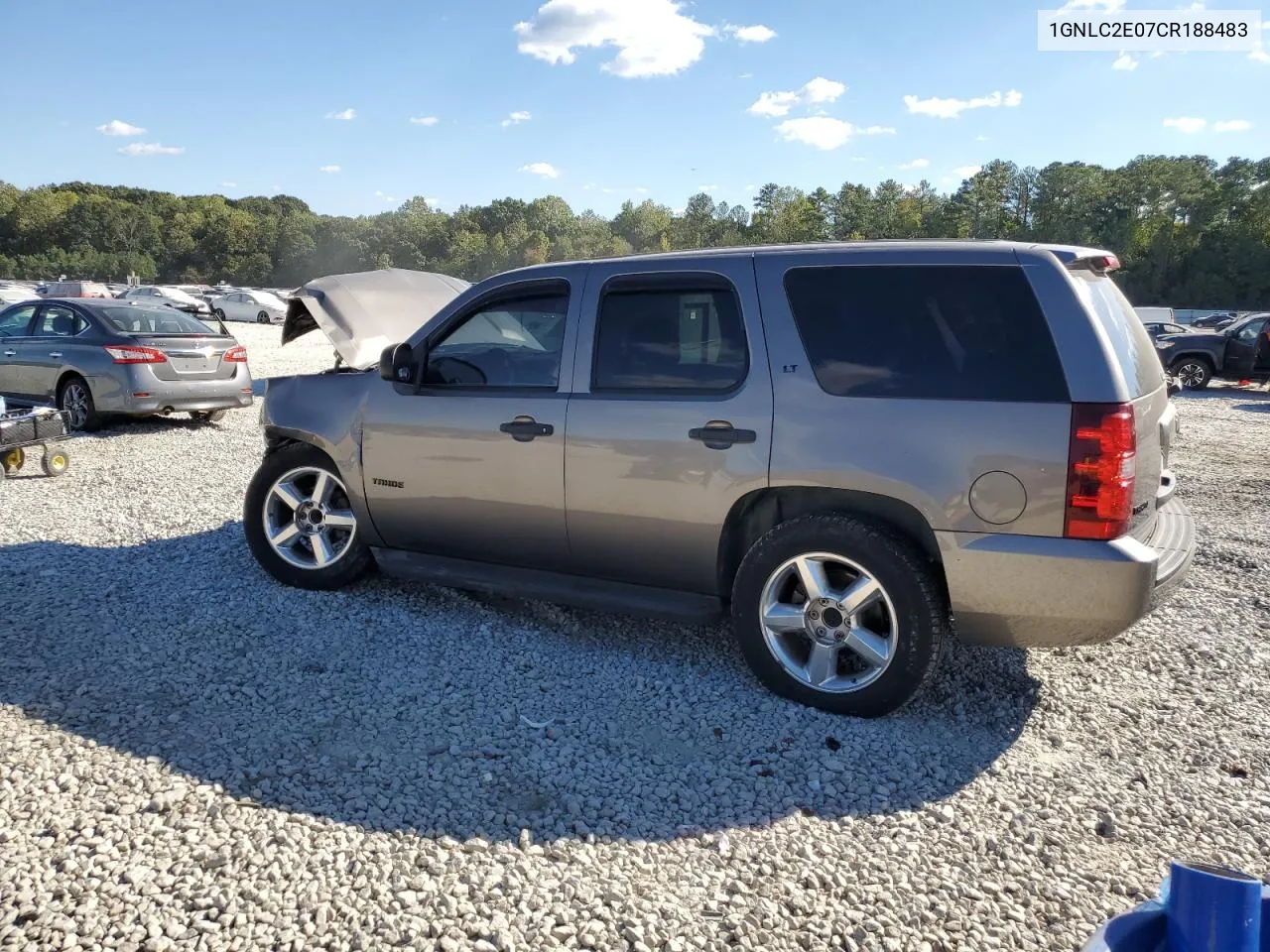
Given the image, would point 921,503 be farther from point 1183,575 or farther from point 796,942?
point 796,942

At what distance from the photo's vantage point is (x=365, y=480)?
16.2ft

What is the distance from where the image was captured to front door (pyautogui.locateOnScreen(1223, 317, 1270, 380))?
18.0 m

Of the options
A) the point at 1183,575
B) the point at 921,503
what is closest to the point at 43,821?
the point at 921,503

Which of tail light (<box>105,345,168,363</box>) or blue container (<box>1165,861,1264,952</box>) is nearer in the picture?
blue container (<box>1165,861,1264,952</box>)

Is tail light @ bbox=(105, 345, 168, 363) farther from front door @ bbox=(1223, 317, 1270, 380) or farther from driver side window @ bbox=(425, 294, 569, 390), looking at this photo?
front door @ bbox=(1223, 317, 1270, 380)

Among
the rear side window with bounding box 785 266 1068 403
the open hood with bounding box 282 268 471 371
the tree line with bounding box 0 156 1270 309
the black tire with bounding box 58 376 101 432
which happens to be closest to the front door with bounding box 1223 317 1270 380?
the open hood with bounding box 282 268 471 371

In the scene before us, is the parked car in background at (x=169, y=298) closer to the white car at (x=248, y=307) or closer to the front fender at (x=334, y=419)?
the white car at (x=248, y=307)

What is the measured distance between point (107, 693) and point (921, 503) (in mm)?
3491

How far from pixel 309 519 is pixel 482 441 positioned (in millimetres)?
1434

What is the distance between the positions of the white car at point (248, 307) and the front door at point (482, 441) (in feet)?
146

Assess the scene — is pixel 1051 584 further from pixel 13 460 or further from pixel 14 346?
pixel 14 346

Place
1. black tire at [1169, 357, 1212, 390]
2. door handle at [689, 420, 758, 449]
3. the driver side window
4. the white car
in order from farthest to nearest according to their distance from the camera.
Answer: the white car, black tire at [1169, 357, 1212, 390], the driver side window, door handle at [689, 420, 758, 449]

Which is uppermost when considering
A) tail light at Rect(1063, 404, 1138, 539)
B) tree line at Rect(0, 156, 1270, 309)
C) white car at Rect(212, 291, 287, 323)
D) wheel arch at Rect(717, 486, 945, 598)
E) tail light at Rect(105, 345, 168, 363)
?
tree line at Rect(0, 156, 1270, 309)

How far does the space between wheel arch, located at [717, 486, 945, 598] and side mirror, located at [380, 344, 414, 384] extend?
189cm
